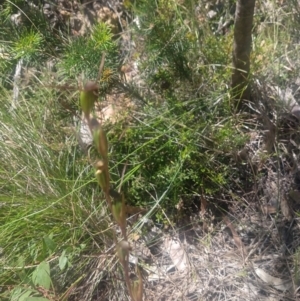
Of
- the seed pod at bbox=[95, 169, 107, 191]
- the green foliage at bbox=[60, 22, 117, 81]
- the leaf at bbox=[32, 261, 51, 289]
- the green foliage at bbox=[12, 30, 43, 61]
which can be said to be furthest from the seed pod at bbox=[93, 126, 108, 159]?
the green foliage at bbox=[12, 30, 43, 61]

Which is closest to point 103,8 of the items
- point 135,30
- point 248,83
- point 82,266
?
point 135,30

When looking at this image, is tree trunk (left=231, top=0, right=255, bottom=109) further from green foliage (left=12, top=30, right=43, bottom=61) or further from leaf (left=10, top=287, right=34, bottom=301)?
leaf (left=10, top=287, right=34, bottom=301)

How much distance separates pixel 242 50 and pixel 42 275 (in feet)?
2.81

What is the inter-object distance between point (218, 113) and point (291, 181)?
31 cm

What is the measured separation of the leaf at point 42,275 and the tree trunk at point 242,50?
755 mm

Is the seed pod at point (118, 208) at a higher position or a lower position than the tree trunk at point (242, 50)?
higher

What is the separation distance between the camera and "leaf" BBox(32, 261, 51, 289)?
134cm

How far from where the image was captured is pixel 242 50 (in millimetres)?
1522

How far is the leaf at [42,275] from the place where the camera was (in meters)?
1.34

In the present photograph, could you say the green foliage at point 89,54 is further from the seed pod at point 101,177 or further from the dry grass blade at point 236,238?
the seed pod at point 101,177

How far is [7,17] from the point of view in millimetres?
1779

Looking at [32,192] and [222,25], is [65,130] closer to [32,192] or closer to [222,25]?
[32,192]

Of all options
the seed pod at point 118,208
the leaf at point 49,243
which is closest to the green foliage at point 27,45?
the leaf at point 49,243

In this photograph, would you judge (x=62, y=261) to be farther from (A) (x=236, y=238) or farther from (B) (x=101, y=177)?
(B) (x=101, y=177)
